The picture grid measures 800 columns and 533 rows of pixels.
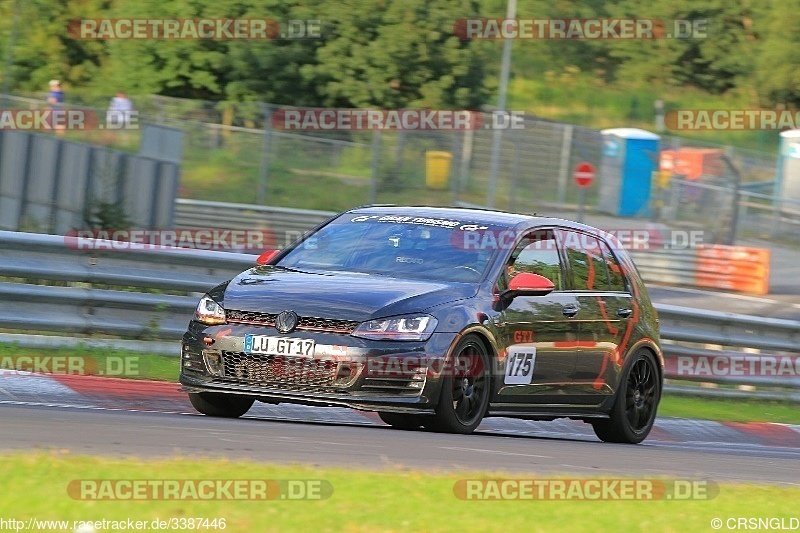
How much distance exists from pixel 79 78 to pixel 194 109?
25.5 m

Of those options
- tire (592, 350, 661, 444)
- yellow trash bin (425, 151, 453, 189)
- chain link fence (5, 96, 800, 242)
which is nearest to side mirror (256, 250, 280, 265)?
tire (592, 350, 661, 444)

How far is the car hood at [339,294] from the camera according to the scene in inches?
363

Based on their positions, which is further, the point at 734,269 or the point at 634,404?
the point at 734,269

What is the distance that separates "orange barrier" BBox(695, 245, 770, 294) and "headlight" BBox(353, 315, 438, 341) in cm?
2193

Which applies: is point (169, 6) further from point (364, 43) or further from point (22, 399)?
point (22, 399)

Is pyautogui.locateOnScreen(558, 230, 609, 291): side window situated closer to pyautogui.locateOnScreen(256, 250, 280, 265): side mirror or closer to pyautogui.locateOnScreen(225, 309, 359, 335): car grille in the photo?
pyautogui.locateOnScreen(256, 250, 280, 265): side mirror

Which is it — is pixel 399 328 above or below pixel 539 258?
below

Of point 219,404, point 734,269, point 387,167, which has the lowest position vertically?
point 219,404

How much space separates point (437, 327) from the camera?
30.4 ft

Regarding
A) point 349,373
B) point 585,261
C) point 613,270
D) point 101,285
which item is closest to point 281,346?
point 349,373

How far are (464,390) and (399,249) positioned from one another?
3.85 feet

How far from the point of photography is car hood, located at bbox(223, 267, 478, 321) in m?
9.22

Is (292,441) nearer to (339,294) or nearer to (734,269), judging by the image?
(339,294)

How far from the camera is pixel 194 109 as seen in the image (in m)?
29.0
